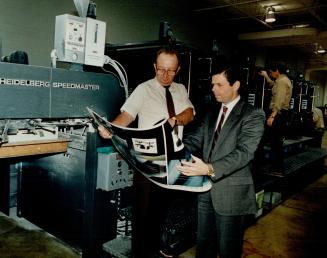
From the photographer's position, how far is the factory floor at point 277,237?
2.92m

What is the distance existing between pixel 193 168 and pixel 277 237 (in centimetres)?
253

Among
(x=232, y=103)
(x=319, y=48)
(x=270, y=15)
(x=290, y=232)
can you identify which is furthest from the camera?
(x=319, y=48)

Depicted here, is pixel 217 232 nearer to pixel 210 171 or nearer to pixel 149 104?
pixel 210 171

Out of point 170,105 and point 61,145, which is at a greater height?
point 170,105

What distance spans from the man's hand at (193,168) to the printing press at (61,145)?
95cm

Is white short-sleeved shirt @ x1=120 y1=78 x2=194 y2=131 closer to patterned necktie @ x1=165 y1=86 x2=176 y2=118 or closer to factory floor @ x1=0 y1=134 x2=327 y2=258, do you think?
patterned necktie @ x1=165 y1=86 x2=176 y2=118

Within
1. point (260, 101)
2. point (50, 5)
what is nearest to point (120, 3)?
point (50, 5)

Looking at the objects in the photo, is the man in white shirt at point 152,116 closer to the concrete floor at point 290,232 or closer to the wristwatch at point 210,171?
the wristwatch at point 210,171

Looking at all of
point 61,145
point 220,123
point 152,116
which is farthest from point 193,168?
point 61,145

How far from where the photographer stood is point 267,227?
3.84 metres

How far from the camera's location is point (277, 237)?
357cm

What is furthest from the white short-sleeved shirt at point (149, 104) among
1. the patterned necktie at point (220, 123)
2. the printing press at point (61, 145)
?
the patterned necktie at point (220, 123)

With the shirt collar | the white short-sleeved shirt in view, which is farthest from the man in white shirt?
the shirt collar

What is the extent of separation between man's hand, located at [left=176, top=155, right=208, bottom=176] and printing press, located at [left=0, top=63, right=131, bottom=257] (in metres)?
0.95
